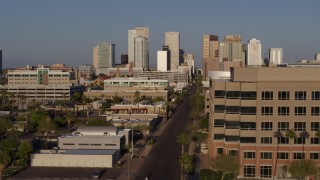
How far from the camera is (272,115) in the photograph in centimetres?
3462

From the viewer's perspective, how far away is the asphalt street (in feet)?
121

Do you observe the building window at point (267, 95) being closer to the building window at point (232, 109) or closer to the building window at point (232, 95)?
the building window at point (232, 95)

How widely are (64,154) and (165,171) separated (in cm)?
831

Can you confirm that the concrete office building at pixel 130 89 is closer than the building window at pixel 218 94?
No

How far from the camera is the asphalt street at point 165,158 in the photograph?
3678 centimetres

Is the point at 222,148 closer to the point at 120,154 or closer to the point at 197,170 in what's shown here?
the point at 197,170

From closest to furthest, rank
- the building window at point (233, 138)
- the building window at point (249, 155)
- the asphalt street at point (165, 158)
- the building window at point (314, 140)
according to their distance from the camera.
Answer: the building window at point (314, 140)
the building window at point (249, 155)
the building window at point (233, 138)
the asphalt street at point (165, 158)

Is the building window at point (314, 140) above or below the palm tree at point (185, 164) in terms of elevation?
above

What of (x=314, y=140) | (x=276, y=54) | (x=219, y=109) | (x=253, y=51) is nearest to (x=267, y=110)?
(x=219, y=109)

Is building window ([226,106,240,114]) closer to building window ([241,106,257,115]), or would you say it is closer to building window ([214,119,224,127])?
building window ([241,106,257,115])

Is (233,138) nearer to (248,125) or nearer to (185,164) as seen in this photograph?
(248,125)

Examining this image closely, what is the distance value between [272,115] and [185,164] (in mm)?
6584

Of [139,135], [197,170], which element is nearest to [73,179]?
[197,170]

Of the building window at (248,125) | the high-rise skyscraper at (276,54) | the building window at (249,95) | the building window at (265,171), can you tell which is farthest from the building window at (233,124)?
the high-rise skyscraper at (276,54)
